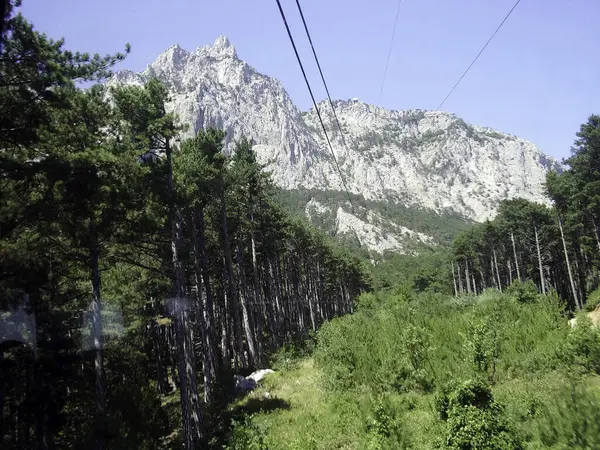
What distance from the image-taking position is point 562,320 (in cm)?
1891

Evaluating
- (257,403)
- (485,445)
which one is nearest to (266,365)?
(257,403)

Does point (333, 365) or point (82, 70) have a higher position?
point (82, 70)

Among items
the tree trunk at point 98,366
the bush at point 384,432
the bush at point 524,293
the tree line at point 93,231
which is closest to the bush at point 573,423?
the bush at point 384,432

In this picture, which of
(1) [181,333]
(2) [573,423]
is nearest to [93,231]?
(1) [181,333]

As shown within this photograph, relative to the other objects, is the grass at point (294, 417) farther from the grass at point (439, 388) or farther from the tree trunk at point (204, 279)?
the tree trunk at point (204, 279)

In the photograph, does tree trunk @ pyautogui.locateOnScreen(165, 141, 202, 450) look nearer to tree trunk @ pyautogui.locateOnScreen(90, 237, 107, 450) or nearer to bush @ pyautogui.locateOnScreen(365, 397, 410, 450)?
tree trunk @ pyautogui.locateOnScreen(90, 237, 107, 450)

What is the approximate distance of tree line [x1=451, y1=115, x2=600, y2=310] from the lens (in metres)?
40.9

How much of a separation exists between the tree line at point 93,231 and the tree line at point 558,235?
3527 centimetres

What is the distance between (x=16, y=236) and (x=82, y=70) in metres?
6.07

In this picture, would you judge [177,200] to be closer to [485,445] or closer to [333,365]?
[333,365]

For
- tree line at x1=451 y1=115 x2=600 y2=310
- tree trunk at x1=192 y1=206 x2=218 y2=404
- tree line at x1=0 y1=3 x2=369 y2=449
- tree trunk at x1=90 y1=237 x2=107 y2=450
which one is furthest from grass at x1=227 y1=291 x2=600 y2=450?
tree line at x1=451 y1=115 x2=600 y2=310

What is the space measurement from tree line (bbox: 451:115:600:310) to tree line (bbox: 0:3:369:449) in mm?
35271

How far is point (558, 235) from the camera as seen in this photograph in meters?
58.8

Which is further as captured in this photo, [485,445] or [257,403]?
[257,403]
